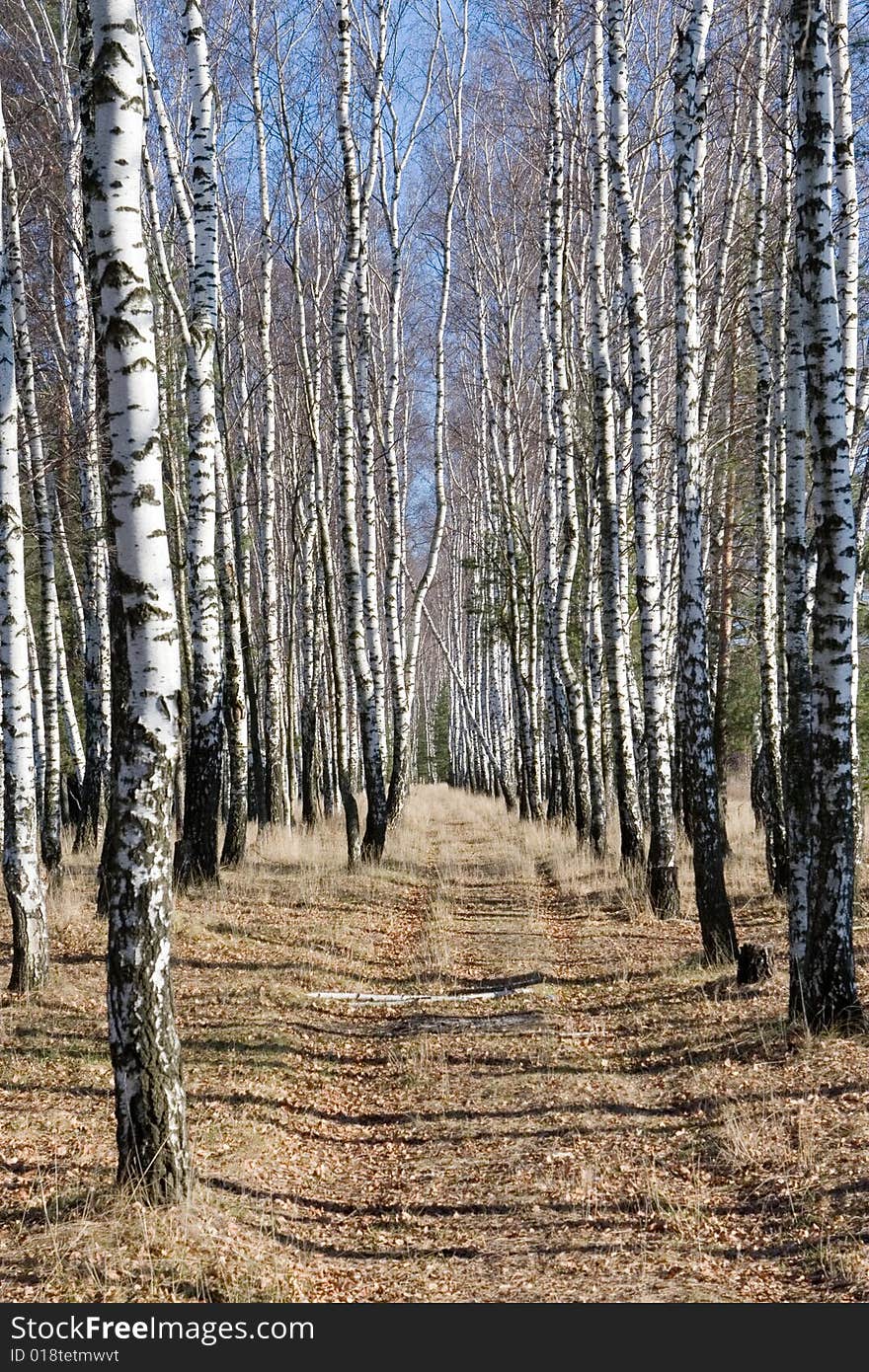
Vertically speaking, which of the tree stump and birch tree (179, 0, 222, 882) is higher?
birch tree (179, 0, 222, 882)

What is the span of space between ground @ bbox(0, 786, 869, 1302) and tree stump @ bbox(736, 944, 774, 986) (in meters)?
0.10

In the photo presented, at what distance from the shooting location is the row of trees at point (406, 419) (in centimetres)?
493

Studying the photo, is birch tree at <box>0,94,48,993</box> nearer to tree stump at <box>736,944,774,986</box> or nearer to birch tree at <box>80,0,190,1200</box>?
birch tree at <box>80,0,190,1200</box>

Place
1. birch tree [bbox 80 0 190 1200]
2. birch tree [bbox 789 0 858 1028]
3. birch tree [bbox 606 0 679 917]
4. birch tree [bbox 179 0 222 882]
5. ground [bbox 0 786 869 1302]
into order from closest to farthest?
ground [bbox 0 786 869 1302] < birch tree [bbox 80 0 190 1200] < birch tree [bbox 789 0 858 1028] < birch tree [bbox 606 0 679 917] < birch tree [bbox 179 0 222 882]

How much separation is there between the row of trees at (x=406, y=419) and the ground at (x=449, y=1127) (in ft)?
1.74

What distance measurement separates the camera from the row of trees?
4.93m

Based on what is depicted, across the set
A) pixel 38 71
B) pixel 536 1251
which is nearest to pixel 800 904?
pixel 536 1251

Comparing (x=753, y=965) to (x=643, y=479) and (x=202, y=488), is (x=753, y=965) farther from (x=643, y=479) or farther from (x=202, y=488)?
(x=202, y=488)

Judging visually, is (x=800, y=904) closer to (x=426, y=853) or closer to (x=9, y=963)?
(x=9, y=963)

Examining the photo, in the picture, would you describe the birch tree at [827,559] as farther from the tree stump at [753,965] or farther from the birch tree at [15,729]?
the birch tree at [15,729]

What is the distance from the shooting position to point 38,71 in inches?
643

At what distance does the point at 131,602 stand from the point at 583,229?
18.2 m

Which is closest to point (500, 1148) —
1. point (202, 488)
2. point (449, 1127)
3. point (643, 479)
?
point (449, 1127)

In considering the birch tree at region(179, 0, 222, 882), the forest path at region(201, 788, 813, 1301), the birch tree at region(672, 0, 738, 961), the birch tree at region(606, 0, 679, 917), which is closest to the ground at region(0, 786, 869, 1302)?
the forest path at region(201, 788, 813, 1301)
